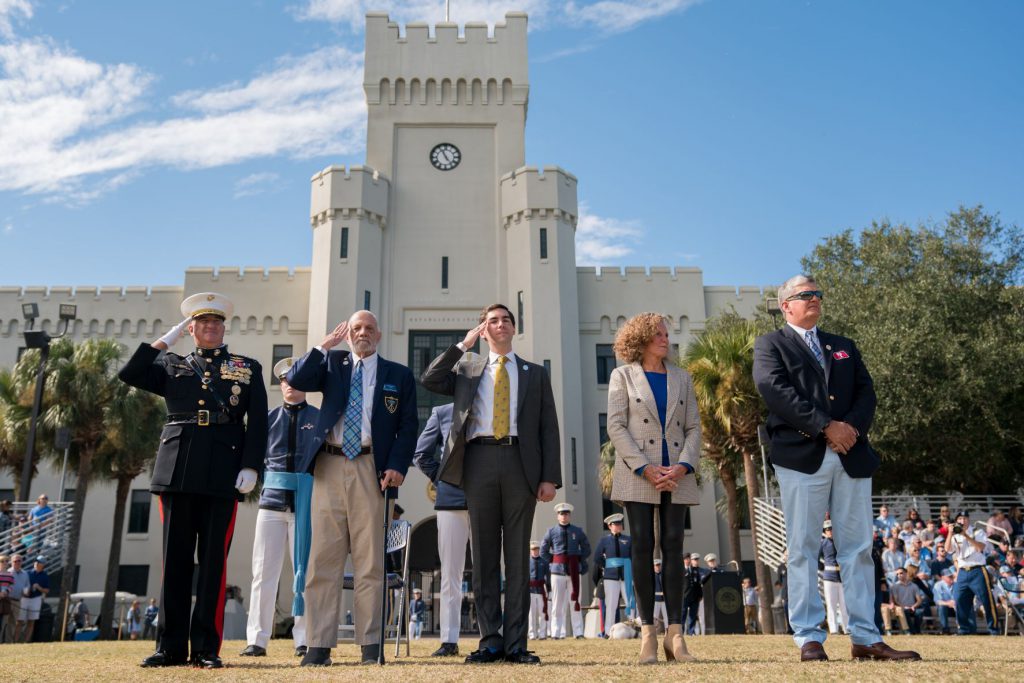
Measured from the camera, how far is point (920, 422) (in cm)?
2252

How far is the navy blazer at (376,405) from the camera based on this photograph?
5.92 metres

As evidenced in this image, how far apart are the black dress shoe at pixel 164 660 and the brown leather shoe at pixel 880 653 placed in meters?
4.12

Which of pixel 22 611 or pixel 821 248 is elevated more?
pixel 821 248

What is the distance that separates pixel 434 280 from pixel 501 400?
25710 mm

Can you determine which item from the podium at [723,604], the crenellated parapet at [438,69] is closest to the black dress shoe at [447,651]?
the podium at [723,604]

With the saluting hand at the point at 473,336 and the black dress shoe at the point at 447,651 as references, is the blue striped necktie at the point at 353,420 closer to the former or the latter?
the saluting hand at the point at 473,336

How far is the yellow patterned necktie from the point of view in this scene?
591 centimetres

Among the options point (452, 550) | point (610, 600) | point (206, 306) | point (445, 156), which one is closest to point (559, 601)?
point (610, 600)

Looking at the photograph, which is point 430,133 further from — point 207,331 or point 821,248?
point 207,331

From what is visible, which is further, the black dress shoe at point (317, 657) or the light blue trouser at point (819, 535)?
the black dress shoe at point (317, 657)

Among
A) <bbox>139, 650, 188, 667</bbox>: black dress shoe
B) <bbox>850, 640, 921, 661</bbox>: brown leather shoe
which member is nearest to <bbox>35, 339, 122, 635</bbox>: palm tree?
<bbox>139, 650, 188, 667</bbox>: black dress shoe

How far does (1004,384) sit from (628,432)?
66.8ft

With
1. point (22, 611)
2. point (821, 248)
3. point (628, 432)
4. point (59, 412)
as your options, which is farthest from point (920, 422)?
point (59, 412)

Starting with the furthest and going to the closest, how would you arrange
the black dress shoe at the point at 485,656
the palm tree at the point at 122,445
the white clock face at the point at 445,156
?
the white clock face at the point at 445,156
the palm tree at the point at 122,445
the black dress shoe at the point at 485,656
